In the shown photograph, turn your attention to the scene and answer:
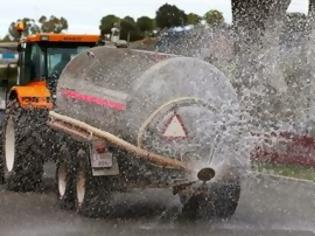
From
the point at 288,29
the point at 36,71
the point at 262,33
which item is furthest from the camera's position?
the point at 288,29

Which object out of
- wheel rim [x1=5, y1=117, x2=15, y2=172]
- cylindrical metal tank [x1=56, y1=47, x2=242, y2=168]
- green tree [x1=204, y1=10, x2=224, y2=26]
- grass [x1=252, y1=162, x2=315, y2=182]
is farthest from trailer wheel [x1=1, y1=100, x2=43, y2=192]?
green tree [x1=204, y1=10, x2=224, y2=26]

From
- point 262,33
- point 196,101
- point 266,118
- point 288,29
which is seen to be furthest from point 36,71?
point 288,29

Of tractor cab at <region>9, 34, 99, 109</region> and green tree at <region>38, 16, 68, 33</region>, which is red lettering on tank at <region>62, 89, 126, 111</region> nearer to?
tractor cab at <region>9, 34, 99, 109</region>

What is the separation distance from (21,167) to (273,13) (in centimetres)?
952

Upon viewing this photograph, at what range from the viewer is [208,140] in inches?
372

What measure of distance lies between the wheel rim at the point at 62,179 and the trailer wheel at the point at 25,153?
1189 mm

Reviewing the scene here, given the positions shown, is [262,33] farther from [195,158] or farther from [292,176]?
[195,158]

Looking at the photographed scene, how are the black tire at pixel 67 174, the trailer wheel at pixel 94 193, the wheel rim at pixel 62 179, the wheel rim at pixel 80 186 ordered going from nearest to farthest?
the trailer wheel at pixel 94 193 < the wheel rim at pixel 80 186 < the black tire at pixel 67 174 < the wheel rim at pixel 62 179

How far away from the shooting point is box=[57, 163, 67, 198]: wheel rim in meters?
11.3

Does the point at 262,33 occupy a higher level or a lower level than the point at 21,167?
higher

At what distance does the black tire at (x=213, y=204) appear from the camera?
10.2 meters

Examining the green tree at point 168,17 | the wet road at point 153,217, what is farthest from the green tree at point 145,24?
the wet road at point 153,217

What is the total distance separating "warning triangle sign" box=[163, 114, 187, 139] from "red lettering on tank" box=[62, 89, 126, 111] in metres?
0.66

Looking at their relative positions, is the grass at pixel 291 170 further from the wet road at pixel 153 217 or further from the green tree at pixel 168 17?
the green tree at pixel 168 17
